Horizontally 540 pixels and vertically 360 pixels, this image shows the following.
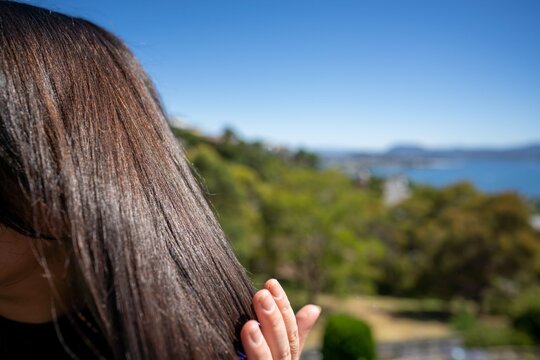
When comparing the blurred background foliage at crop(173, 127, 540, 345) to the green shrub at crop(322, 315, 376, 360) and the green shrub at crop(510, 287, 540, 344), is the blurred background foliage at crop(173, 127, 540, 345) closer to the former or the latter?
the green shrub at crop(510, 287, 540, 344)

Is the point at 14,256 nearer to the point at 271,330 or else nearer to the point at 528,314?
the point at 271,330

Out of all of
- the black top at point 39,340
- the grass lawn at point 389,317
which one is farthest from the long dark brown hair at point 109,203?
the grass lawn at point 389,317

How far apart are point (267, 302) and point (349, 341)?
20.8ft

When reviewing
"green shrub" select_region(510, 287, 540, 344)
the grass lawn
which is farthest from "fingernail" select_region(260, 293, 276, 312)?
"green shrub" select_region(510, 287, 540, 344)

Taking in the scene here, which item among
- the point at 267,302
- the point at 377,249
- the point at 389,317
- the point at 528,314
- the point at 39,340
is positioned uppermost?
the point at 267,302

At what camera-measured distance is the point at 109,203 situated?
69 cm

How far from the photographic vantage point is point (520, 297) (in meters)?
15.8

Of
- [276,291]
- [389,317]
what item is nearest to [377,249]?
[389,317]

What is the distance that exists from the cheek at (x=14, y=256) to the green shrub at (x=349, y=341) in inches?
235

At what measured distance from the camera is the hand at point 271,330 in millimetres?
721

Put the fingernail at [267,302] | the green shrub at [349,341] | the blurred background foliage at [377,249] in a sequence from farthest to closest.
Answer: the blurred background foliage at [377,249] → the green shrub at [349,341] → the fingernail at [267,302]

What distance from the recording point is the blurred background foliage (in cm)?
1584

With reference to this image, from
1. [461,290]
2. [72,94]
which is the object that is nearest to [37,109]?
[72,94]

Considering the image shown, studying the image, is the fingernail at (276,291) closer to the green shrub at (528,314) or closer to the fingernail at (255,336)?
the fingernail at (255,336)
